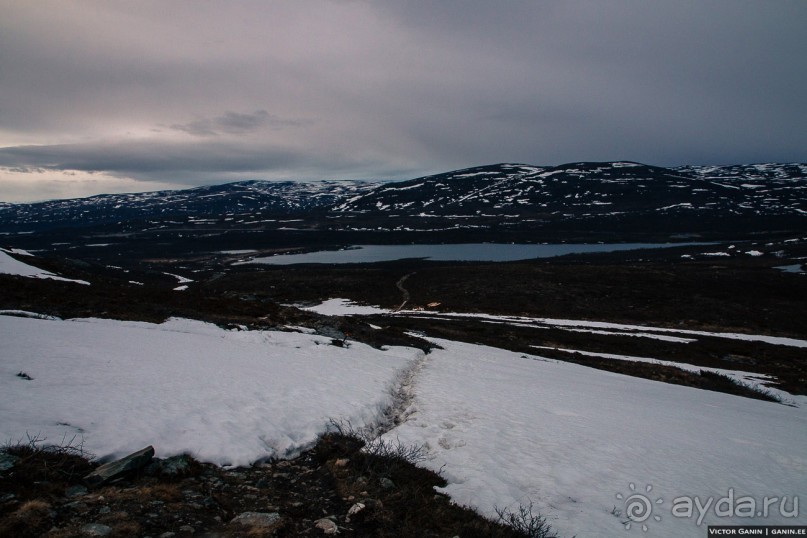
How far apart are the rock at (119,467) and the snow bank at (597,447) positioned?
5429 millimetres

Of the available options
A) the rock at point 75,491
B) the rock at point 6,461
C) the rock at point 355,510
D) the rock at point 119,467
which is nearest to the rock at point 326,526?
the rock at point 355,510

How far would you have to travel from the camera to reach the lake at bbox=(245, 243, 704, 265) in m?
115

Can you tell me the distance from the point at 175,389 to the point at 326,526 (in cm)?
697

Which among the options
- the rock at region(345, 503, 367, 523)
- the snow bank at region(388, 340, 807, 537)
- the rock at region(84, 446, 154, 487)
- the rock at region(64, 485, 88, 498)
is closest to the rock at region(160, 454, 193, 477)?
the rock at region(84, 446, 154, 487)

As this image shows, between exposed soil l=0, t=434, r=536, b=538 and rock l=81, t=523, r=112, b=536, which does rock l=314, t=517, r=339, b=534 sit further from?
rock l=81, t=523, r=112, b=536

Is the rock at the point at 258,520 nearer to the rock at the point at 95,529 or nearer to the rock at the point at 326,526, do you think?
the rock at the point at 326,526

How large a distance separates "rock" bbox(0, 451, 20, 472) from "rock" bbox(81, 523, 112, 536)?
6.67 ft

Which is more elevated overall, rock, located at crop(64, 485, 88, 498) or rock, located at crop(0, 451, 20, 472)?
rock, located at crop(0, 451, 20, 472)

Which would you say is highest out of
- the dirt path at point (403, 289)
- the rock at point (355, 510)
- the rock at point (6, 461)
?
the rock at point (6, 461)

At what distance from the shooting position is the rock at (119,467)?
6512mm

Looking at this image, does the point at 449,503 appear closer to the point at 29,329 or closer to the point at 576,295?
the point at 29,329

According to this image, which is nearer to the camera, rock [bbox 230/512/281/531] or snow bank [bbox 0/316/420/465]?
rock [bbox 230/512/281/531]

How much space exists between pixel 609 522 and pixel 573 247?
13832cm

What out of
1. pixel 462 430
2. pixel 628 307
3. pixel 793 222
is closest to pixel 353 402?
pixel 462 430
